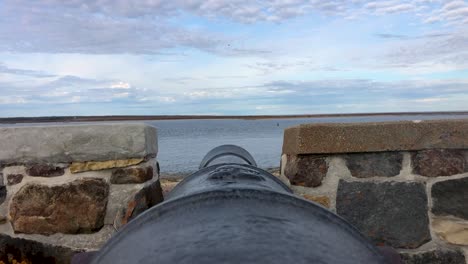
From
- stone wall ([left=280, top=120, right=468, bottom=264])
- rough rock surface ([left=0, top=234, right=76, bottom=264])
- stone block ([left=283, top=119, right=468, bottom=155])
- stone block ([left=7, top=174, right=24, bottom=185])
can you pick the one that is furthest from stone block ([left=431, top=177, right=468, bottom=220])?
stone block ([left=7, top=174, right=24, bottom=185])

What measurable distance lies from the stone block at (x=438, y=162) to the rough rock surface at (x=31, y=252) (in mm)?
2377

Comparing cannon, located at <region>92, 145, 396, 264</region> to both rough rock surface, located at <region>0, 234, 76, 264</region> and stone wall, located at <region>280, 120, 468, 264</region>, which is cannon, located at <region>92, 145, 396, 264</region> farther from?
rough rock surface, located at <region>0, 234, 76, 264</region>

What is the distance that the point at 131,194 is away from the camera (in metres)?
3.22

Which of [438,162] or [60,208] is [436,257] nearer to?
[438,162]

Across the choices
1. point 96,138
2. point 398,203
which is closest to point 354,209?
point 398,203

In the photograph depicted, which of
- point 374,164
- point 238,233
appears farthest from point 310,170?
point 238,233

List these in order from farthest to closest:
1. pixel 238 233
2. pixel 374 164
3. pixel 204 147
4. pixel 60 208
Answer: pixel 204 147 → pixel 374 164 → pixel 60 208 → pixel 238 233

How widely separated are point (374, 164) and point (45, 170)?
Answer: 86.7 inches

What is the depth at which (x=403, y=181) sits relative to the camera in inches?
126

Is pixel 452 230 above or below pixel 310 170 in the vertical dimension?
below

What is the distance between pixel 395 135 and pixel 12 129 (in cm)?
256

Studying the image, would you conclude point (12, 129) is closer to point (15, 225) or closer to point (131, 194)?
point (15, 225)

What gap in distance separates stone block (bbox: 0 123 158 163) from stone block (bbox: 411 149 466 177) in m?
1.89

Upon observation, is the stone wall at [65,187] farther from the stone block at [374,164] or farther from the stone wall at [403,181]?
the stone block at [374,164]
